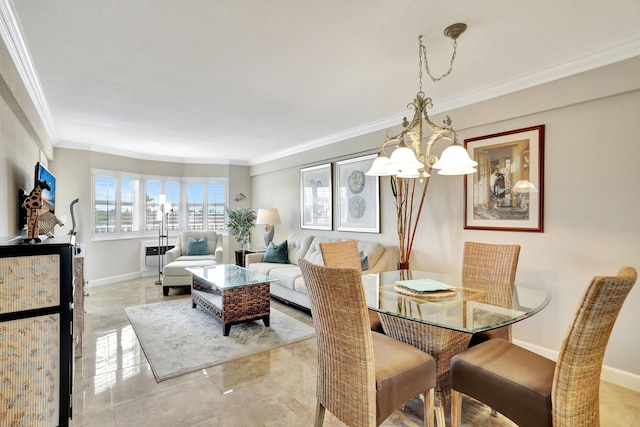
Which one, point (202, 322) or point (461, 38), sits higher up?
point (461, 38)

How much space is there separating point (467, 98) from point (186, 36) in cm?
262

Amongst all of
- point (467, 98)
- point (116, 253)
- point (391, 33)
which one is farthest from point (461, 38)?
point (116, 253)

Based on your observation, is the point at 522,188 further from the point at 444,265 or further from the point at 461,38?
the point at 461,38

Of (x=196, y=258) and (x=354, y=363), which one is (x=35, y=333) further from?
(x=196, y=258)

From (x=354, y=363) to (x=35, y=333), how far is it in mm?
1607

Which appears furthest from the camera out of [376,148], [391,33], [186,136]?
[186,136]

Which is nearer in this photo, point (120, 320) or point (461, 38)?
point (461, 38)

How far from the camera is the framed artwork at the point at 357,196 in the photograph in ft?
13.8

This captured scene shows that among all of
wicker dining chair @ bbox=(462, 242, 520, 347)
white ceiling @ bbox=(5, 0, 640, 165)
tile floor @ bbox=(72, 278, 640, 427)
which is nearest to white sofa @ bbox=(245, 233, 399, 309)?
tile floor @ bbox=(72, 278, 640, 427)

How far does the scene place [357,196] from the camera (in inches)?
175

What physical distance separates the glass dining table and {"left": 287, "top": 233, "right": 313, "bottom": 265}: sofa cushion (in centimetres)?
254

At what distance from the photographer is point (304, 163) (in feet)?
17.7

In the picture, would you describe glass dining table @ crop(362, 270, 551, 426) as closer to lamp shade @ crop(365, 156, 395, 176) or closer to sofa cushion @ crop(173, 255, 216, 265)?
lamp shade @ crop(365, 156, 395, 176)

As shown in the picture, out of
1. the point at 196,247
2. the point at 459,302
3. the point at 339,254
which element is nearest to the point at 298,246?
the point at 196,247
